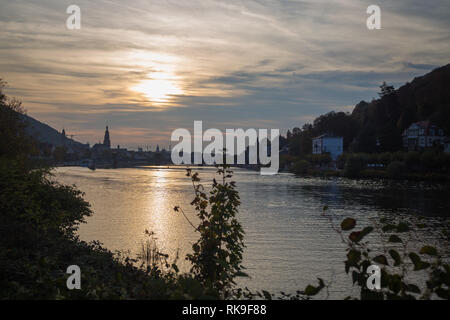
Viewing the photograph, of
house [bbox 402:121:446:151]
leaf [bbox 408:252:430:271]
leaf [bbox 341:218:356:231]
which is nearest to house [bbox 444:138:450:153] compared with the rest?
house [bbox 402:121:446:151]

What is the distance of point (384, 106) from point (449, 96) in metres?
20.9

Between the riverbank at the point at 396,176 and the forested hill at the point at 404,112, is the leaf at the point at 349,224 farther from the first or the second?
the forested hill at the point at 404,112

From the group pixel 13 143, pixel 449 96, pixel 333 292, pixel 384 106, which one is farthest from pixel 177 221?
pixel 449 96

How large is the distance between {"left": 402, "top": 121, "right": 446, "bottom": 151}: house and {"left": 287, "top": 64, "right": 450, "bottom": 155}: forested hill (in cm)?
249

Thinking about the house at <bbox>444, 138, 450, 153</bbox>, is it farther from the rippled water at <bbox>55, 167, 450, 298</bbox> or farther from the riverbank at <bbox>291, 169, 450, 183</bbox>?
the rippled water at <bbox>55, 167, 450, 298</bbox>

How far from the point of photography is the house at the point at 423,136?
108069 millimetres

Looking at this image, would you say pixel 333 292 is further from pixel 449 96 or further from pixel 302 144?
pixel 302 144

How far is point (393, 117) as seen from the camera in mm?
128625

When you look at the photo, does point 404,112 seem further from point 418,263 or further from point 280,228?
point 418,263

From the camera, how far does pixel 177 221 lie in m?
33.4

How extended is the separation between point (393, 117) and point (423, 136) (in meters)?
19.5

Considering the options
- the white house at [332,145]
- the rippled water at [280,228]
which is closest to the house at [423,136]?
the white house at [332,145]

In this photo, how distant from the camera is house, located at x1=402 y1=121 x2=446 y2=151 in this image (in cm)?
10807

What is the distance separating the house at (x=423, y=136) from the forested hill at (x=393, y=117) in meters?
2.49
